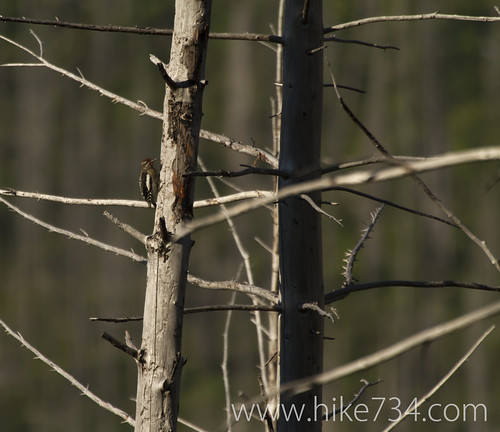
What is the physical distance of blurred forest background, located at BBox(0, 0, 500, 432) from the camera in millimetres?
8094

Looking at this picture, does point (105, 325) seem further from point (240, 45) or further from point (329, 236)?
point (240, 45)

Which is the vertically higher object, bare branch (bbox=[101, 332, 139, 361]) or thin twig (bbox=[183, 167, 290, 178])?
thin twig (bbox=[183, 167, 290, 178])

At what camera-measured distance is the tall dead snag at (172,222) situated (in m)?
1.56

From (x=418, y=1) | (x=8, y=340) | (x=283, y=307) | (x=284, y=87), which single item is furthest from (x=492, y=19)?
(x=8, y=340)

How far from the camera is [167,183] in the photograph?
158 cm

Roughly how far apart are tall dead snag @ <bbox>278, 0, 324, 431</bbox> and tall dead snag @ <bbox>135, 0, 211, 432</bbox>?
24 centimetres

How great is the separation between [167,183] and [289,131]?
359 millimetres

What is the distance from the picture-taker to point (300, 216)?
5.47 feet

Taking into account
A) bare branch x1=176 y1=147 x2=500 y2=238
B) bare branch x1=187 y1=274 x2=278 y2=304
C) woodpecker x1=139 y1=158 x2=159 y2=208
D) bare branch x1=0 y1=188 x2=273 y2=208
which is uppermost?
woodpecker x1=139 y1=158 x2=159 y2=208

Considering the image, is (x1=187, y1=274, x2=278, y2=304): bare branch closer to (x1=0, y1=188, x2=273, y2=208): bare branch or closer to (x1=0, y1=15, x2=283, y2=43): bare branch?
(x1=0, y1=188, x2=273, y2=208): bare branch

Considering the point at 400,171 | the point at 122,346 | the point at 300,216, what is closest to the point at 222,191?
the point at 300,216

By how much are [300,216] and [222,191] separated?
22.8 feet

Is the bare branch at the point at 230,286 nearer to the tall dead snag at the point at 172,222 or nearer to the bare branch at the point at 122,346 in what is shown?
the tall dead snag at the point at 172,222

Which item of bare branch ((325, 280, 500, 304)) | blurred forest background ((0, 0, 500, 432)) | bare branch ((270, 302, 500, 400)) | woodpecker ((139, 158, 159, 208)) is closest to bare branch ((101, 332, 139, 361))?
bare branch ((325, 280, 500, 304))
